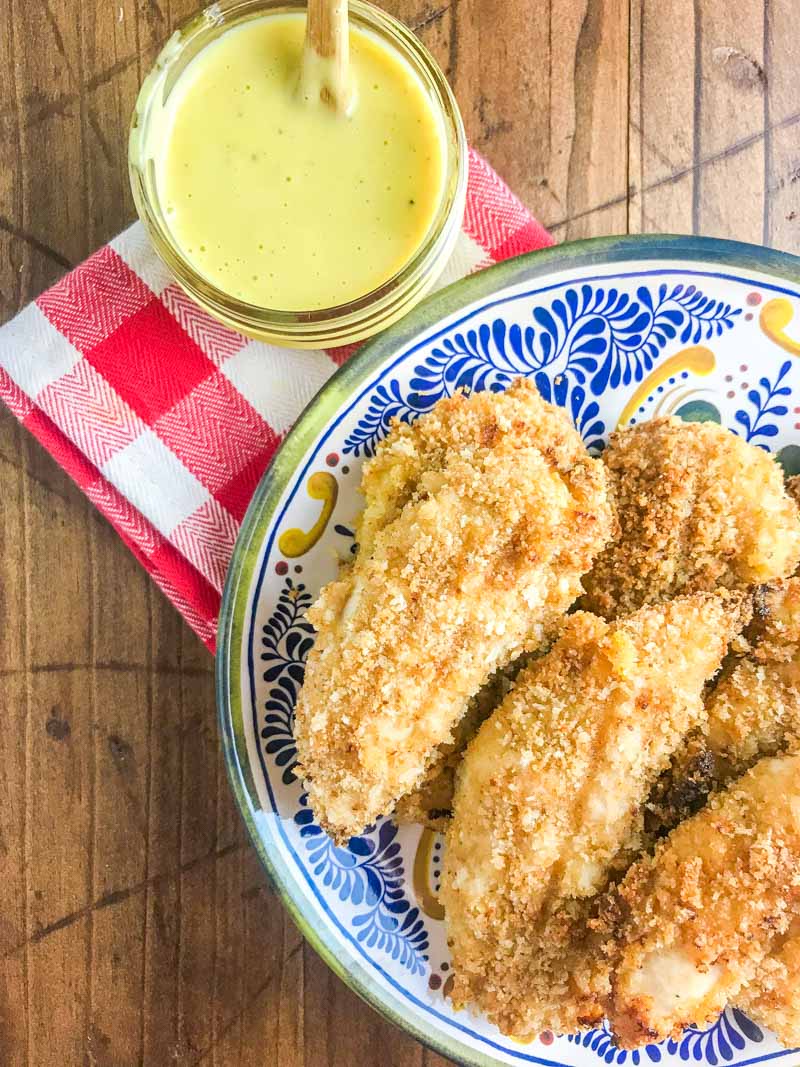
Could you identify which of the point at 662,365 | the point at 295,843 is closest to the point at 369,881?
the point at 295,843

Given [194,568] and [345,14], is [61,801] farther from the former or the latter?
[345,14]

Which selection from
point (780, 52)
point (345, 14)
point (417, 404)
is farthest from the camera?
point (780, 52)

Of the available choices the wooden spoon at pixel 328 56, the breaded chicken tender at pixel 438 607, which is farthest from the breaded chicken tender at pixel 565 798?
the wooden spoon at pixel 328 56

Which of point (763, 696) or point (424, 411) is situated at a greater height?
point (424, 411)

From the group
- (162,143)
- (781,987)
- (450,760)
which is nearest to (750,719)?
(781,987)

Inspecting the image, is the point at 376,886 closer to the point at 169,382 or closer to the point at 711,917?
Answer: the point at 711,917

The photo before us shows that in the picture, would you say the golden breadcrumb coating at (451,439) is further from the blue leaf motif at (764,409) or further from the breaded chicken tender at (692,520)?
the blue leaf motif at (764,409)
